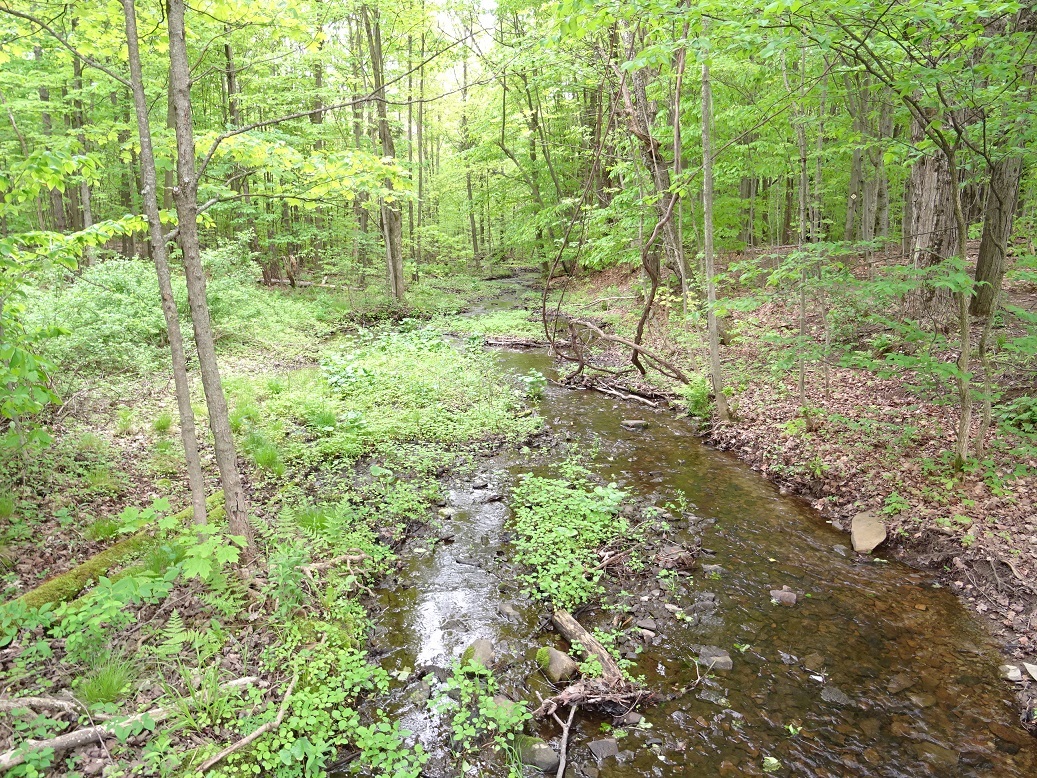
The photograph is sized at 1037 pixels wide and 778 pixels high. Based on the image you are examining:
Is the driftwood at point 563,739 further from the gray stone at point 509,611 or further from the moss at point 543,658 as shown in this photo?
the gray stone at point 509,611

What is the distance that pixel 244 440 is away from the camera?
7.61m

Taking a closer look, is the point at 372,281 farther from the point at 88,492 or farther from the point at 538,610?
the point at 538,610

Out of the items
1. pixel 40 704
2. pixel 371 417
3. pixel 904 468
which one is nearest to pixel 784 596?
pixel 904 468

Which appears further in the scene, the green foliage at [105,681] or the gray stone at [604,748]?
the gray stone at [604,748]

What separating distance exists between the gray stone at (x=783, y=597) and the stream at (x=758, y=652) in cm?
6

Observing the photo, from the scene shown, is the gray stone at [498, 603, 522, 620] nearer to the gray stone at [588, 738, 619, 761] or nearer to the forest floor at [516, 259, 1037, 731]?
the gray stone at [588, 738, 619, 761]

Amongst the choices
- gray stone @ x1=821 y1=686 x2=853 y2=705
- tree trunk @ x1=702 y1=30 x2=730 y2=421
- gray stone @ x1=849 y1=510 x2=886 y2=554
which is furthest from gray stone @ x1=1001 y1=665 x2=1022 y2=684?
tree trunk @ x1=702 y1=30 x2=730 y2=421

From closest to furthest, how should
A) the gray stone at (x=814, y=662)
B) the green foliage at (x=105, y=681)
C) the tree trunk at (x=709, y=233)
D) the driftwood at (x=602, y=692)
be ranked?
the green foliage at (x=105, y=681), the driftwood at (x=602, y=692), the gray stone at (x=814, y=662), the tree trunk at (x=709, y=233)

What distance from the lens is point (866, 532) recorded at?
5.97m

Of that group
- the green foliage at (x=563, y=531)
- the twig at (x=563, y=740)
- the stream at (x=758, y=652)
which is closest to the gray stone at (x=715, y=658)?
the stream at (x=758, y=652)

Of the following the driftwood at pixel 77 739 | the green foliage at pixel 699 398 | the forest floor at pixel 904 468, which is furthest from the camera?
the green foliage at pixel 699 398

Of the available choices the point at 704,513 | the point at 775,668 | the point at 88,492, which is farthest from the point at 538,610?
the point at 88,492

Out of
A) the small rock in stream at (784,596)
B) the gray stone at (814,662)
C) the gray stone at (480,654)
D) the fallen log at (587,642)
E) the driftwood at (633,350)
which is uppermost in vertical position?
the driftwood at (633,350)

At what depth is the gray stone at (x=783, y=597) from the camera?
5.09 m
